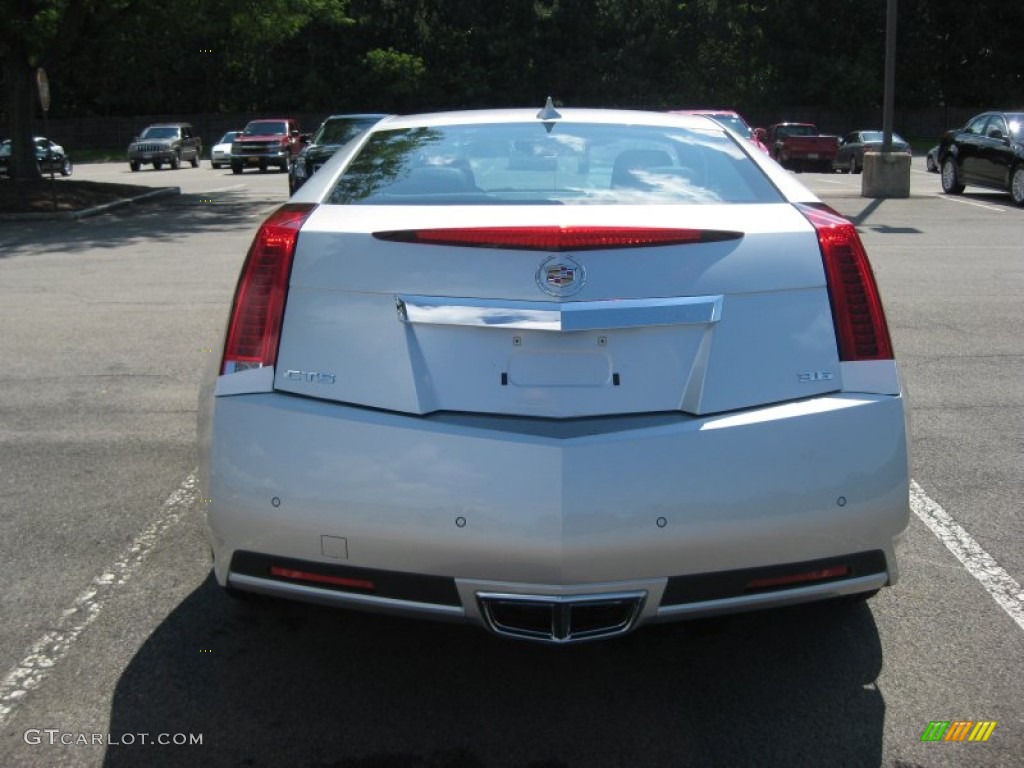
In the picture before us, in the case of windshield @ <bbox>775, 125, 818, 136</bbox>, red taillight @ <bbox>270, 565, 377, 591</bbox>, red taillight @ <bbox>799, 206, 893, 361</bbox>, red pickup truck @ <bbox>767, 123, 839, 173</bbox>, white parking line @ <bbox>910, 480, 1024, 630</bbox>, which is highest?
red taillight @ <bbox>799, 206, 893, 361</bbox>

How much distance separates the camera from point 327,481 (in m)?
3.09

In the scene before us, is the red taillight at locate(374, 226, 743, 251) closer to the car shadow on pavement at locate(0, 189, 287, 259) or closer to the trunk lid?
the trunk lid

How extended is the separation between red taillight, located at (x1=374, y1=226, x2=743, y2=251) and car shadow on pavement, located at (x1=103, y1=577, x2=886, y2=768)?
1364 mm

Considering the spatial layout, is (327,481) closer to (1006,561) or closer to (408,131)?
(408,131)

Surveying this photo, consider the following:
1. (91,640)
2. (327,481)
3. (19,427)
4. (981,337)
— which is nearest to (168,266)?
(19,427)

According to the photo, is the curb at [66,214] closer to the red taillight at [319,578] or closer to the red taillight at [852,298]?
the red taillight at [319,578]

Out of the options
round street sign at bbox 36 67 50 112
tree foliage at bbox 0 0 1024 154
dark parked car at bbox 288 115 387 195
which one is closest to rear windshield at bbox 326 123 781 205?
dark parked car at bbox 288 115 387 195

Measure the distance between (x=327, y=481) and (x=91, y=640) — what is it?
1314 millimetres

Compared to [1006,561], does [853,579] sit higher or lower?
higher

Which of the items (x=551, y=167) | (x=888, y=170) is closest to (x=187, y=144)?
(x=888, y=170)

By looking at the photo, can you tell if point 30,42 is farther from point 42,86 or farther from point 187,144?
point 187,144

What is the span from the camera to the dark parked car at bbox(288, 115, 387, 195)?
22141 millimetres

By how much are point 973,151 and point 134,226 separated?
15.1 meters

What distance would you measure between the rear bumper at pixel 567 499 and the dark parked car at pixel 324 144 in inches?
742
